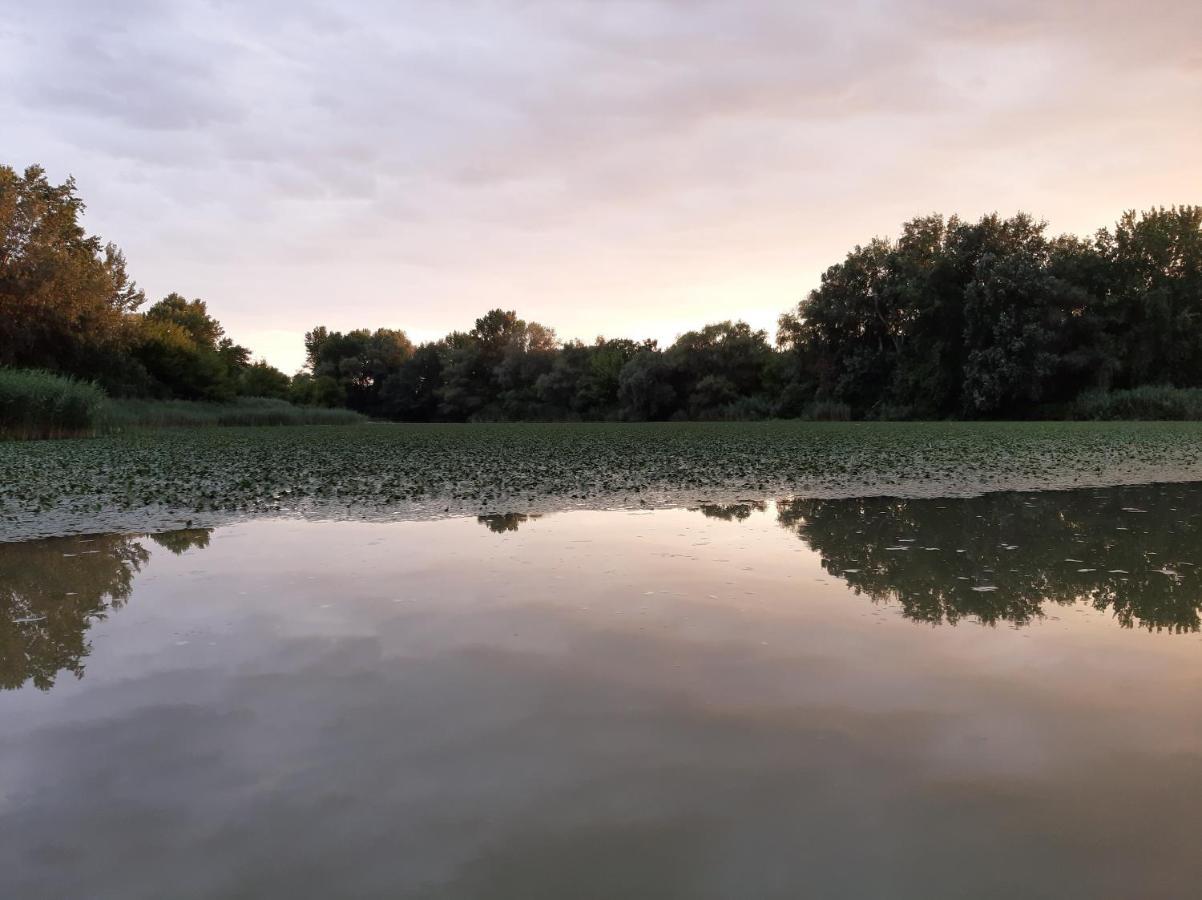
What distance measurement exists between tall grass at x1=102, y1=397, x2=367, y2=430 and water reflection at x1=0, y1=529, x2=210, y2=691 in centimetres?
2403

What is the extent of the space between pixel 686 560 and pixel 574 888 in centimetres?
412

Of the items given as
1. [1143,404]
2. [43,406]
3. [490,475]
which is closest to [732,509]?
[490,475]

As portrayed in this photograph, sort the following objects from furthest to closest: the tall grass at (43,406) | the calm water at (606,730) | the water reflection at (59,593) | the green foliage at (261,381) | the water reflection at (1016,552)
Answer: the green foliage at (261,381) < the tall grass at (43,406) < the water reflection at (1016,552) < the water reflection at (59,593) < the calm water at (606,730)

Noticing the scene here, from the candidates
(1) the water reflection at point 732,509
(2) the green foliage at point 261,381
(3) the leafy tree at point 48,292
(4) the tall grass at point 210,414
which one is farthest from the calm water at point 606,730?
(2) the green foliage at point 261,381

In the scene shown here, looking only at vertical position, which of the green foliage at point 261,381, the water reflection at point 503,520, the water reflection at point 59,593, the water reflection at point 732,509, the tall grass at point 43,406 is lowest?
the water reflection at point 59,593

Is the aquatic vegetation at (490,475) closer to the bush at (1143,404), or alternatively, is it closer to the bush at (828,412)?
the bush at (1143,404)

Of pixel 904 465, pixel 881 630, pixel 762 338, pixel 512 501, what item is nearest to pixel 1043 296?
pixel 762 338

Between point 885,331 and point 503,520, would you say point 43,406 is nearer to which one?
point 503,520

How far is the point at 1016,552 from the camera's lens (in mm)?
6188

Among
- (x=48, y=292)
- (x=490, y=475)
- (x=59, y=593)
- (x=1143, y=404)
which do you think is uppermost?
(x=48, y=292)

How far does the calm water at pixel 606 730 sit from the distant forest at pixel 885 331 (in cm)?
3424

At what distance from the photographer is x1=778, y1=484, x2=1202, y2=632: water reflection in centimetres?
469

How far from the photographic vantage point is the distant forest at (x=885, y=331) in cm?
3328

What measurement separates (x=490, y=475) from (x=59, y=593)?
795 centimetres
